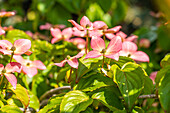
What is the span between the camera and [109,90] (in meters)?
0.83

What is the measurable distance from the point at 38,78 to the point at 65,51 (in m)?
0.21

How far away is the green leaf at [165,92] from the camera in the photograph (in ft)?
2.29

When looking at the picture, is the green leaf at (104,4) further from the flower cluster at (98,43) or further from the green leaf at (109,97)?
the green leaf at (109,97)

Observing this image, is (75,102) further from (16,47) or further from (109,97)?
(16,47)

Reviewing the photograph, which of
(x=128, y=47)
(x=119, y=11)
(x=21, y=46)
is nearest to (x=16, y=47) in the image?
(x=21, y=46)

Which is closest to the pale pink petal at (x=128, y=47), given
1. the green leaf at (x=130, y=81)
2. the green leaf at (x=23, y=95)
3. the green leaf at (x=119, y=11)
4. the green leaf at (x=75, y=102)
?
the green leaf at (x=130, y=81)

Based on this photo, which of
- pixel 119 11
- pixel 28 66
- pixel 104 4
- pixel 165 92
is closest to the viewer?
pixel 165 92

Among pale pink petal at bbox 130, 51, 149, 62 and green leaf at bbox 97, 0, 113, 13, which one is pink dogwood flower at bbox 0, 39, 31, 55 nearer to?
pale pink petal at bbox 130, 51, 149, 62

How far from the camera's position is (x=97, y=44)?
0.82m

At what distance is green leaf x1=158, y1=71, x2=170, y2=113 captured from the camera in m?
0.70

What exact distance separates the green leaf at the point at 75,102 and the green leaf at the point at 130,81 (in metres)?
0.12

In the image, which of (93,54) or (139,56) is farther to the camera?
(139,56)

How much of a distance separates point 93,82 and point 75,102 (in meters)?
0.10

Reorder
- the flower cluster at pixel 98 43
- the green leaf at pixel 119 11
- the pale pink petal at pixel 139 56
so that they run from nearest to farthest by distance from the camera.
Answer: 1. the flower cluster at pixel 98 43
2. the pale pink petal at pixel 139 56
3. the green leaf at pixel 119 11
